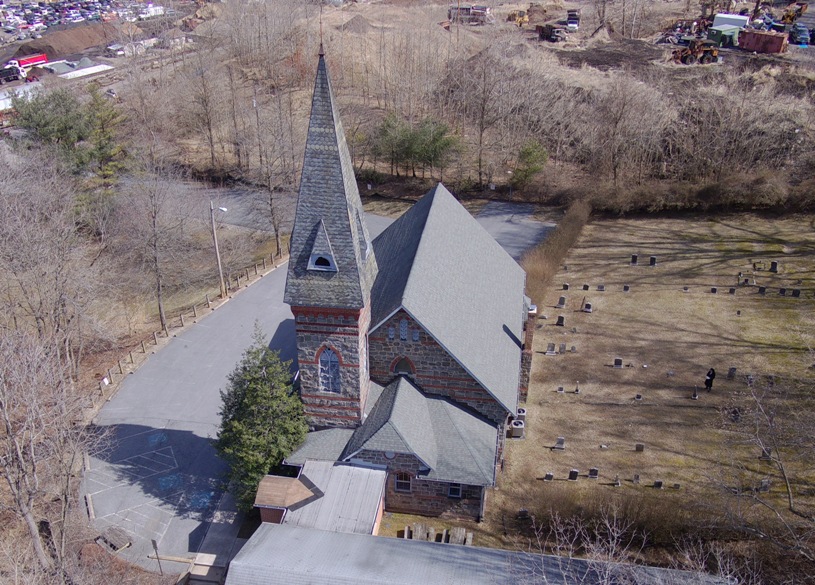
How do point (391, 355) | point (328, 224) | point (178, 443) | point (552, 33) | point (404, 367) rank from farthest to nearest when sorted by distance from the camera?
point (552, 33), point (178, 443), point (404, 367), point (391, 355), point (328, 224)

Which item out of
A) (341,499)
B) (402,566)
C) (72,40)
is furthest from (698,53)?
(72,40)

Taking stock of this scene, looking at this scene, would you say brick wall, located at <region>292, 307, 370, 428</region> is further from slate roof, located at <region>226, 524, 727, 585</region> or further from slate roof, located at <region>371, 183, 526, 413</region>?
slate roof, located at <region>226, 524, 727, 585</region>

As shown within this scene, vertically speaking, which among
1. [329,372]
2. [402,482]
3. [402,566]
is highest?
[329,372]

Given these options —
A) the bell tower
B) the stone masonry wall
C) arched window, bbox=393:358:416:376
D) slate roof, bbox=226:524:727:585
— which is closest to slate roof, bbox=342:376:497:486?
arched window, bbox=393:358:416:376

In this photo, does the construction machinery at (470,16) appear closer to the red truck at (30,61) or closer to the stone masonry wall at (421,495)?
the red truck at (30,61)

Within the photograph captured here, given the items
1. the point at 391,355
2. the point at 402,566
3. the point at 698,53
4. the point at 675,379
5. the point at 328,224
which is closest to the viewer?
the point at 402,566

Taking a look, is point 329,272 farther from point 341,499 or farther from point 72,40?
point 72,40

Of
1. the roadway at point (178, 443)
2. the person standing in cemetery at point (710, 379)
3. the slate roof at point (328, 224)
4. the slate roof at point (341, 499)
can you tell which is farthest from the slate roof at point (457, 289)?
the person standing in cemetery at point (710, 379)
